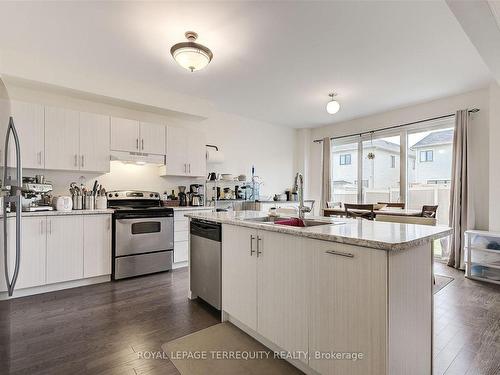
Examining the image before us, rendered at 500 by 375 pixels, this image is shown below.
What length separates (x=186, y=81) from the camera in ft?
12.4

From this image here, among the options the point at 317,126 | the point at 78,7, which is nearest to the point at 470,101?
the point at 317,126

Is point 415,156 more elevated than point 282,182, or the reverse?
point 415,156

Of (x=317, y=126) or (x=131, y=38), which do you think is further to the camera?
(x=317, y=126)

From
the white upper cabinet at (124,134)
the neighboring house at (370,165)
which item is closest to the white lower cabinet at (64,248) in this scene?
the white upper cabinet at (124,134)

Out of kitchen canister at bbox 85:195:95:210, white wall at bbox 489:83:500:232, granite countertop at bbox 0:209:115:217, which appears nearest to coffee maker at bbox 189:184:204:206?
granite countertop at bbox 0:209:115:217

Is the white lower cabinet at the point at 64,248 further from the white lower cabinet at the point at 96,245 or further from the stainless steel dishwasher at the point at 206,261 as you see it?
the stainless steel dishwasher at the point at 206,261

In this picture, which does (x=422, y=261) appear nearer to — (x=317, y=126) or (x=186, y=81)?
(x=186, y=81)

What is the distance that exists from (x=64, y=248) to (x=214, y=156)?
270 centimetres

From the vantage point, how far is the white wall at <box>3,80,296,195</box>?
3.56m

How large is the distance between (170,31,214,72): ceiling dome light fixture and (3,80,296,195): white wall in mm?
1821

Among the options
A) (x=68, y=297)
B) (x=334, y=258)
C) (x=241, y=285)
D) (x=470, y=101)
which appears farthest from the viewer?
(x=470, y=101)

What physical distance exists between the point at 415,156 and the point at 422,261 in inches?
167

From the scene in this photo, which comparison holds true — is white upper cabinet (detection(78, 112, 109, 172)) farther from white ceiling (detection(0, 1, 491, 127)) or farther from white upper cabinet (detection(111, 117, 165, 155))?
white ceiling (detection(0, 1, 491, 127))

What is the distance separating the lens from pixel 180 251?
404cm
